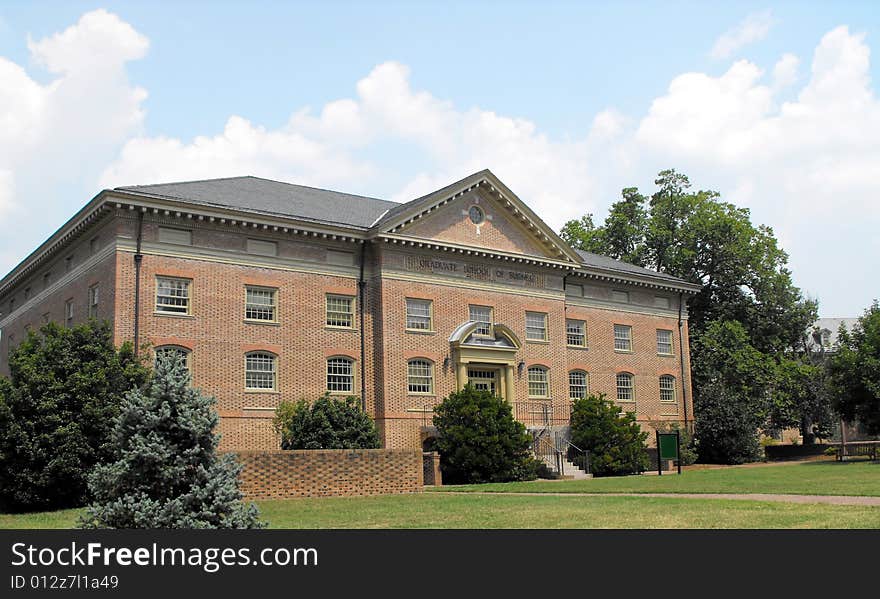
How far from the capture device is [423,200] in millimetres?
33781

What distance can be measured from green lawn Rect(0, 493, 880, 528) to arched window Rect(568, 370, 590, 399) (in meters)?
18.9

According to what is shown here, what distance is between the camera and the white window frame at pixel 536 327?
124 ft

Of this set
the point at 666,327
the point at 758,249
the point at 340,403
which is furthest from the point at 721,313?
the point at 340,403

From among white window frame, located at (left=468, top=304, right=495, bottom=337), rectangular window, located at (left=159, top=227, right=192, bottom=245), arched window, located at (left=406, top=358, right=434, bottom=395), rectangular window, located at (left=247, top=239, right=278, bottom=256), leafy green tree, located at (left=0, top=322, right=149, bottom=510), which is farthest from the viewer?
white window frame, located at (left=468, top=304, right=495, bottom=337)

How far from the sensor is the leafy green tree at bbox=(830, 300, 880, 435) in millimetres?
37312

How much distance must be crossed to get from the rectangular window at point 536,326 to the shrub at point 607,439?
3.81 m

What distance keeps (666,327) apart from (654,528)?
33.1 metres

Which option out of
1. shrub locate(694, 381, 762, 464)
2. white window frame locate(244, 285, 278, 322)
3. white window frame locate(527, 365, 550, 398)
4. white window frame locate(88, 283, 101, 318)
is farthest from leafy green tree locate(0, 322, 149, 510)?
shrub locate(694, 381, 762, 464)

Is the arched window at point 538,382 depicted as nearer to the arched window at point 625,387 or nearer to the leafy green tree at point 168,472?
the arched window at point 625,387

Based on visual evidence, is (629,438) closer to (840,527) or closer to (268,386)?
(268,386)

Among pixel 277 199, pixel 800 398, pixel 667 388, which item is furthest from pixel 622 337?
pixel 800 398

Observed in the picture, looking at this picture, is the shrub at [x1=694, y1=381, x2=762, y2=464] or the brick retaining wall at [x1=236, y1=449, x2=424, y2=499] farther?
the shrub at [x1=694, y1=381, x2=762, y2=464]

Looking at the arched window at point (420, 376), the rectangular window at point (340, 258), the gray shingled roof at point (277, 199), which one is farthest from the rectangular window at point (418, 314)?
the gray shingled roof at point (277, 199)

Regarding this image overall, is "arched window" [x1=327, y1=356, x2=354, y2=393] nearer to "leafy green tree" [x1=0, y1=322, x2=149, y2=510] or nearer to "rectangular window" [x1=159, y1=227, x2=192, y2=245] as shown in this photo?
"rectangular window" [x1=159, y1=227, x2=192, y2=245]
